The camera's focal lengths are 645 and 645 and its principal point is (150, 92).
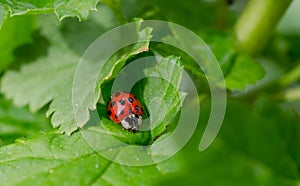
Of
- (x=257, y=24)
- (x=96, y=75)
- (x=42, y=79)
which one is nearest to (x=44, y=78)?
(x=42, y=79)

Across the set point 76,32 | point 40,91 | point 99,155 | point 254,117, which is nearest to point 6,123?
point 40,91

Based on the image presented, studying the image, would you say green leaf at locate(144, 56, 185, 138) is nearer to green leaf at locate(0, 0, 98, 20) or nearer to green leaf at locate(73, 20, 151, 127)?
green leaf at locate(73, 20, 151, 127)

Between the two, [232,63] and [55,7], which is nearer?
[55,7]

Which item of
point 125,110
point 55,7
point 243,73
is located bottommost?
point 243,73

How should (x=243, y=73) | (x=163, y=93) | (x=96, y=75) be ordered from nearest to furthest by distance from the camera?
(x=163, y=93), (x=96, y=75), (x=243, y=73)

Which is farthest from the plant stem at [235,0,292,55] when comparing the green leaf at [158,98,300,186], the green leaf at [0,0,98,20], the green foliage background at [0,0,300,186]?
the green leaf at [0,0,98,20]

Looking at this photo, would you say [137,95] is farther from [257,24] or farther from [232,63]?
[257,24]

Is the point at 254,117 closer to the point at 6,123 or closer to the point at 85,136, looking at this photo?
the point at 85,136
